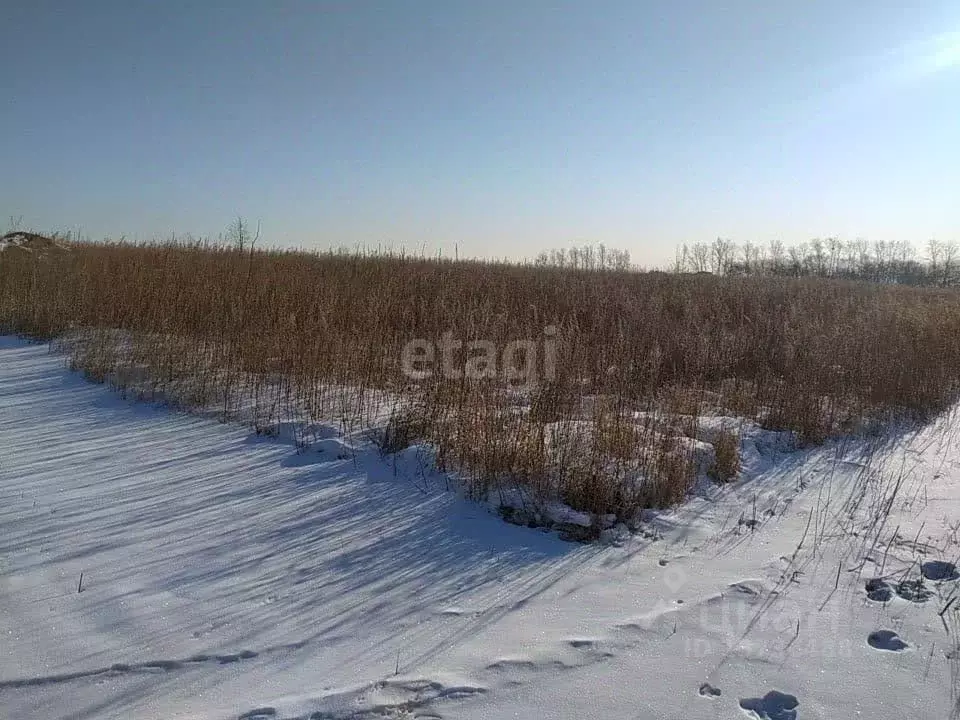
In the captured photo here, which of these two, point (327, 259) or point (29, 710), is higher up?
point (327, 259)

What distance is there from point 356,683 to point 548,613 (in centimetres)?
79

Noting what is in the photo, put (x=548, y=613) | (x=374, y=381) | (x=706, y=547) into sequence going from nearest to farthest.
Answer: (x=548, y=613)
(x=706, y=547)
(x=374, y=381)

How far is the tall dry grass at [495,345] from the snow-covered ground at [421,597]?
1.25 ft

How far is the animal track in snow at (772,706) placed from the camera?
6.23 ft

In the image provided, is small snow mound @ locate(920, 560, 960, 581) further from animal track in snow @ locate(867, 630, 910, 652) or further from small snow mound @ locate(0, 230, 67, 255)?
small snow mound @ locate(0, 230, 67, 255)

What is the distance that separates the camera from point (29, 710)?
70.1 inches

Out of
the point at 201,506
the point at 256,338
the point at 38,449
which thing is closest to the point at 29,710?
the point at 201,506

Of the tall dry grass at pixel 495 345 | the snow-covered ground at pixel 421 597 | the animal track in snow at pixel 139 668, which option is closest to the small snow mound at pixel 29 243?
the tall dry grass at pixel 495 345

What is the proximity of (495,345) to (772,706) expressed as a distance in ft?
12.9

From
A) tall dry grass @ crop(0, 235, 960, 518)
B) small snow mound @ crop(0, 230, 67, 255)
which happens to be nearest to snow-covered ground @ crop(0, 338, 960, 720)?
tall dry grass @ crop(0, 235, 960, 518)

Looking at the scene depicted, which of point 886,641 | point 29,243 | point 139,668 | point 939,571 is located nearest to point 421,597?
point 139,668

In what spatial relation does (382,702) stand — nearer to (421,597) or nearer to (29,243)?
(421,597)

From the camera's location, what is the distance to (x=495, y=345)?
5.61m

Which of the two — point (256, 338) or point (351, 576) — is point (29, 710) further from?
point (256, 338)
